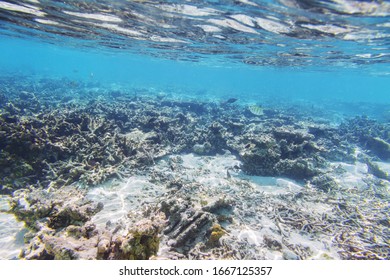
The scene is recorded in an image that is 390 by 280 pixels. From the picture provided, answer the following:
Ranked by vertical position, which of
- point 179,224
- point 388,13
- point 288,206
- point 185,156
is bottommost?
point 185,156

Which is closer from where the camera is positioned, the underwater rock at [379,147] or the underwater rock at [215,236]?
the underwater rock at [215,236]

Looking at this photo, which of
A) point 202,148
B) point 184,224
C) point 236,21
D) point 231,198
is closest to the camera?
point 184,224

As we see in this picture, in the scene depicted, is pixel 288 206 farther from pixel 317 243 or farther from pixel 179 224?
pixel 179 224

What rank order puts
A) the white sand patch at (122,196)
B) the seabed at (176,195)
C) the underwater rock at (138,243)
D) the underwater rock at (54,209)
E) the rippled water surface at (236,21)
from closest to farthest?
the underwater rock at (138,243)
the seabed at (176,195)
the underwater rock at (54,209)
the white sand patch at (122,196)
the rippled water surface at (236,21)

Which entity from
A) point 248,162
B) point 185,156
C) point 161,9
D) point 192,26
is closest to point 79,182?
point 185,156

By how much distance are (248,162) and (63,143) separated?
286 inches

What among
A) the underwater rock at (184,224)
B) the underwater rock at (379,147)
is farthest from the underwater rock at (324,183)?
the underwater rock at (379,147)

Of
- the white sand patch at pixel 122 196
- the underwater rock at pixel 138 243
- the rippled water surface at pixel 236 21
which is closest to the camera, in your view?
the underwater rock at pixel 138 243

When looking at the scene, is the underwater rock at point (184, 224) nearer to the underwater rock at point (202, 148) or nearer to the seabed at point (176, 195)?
the seabed at point (176, 195)

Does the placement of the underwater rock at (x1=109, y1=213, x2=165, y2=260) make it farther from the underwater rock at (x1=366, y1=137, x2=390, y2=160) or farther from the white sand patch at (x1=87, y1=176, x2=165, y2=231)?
the underwater rock at (x1=366, y1=137, x2=390, y2=160)

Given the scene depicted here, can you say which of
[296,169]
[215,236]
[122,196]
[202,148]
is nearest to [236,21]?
[202,148]

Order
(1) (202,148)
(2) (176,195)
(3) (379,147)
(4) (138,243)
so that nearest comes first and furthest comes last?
(4) (138,243) → (2) (176,195) → (1) (202,148) → (3) (379,147)

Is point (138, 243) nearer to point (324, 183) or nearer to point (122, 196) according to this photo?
point (122, 196)

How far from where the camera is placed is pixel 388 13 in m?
9.19
